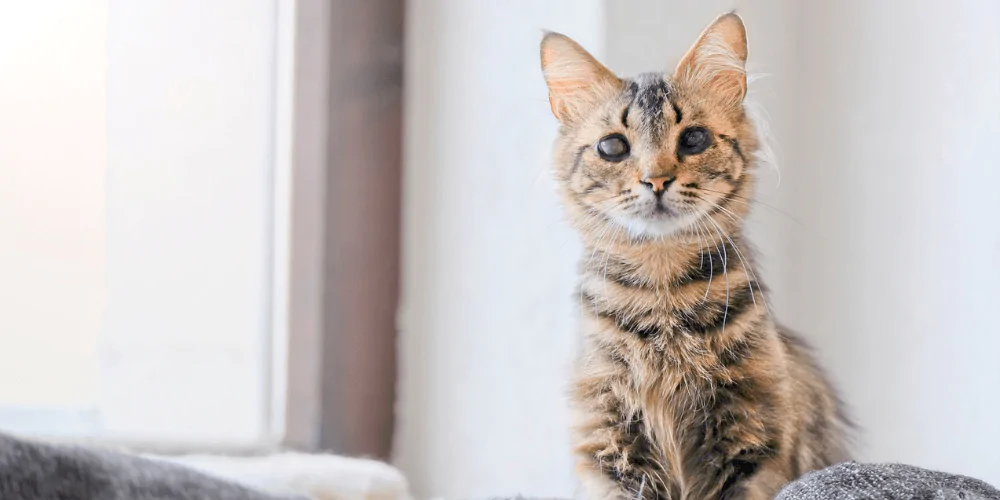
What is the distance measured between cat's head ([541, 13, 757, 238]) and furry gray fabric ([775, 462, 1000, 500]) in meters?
0.25

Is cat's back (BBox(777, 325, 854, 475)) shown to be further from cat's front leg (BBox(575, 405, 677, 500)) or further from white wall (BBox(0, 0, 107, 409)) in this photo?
white wall (BBox(0, 0, 107, 409))

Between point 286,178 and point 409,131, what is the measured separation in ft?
0.61

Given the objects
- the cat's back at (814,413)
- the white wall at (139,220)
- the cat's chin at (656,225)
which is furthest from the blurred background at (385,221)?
the cat's chin at (656,225)

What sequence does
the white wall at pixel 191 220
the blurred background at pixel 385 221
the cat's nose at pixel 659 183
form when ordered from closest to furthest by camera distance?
the cat's nose at pixel 659 183, the blurred background at pixel 385 221, the white wall at pixel 191 220

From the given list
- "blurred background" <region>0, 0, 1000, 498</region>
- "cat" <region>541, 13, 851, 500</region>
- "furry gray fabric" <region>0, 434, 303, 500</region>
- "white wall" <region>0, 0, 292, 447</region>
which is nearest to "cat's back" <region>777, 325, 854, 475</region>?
"cat" <region>541, 13, 851, 500</region>

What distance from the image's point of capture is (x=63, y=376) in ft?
3.84

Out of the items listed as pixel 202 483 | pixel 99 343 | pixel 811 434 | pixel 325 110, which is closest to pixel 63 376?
pixel 99 343

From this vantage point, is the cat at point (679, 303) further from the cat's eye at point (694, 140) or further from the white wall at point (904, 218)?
the white wall at point (904, 218)

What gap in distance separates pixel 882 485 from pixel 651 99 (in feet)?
1.24

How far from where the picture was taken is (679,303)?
2.55 ft

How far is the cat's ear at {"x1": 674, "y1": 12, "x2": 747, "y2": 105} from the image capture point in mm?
781

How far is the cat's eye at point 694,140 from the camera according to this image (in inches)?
30.2

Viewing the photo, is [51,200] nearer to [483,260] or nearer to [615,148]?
[483,260]

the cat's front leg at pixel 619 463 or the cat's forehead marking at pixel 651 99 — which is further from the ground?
the cat's forehead marking at pixel 651 99
